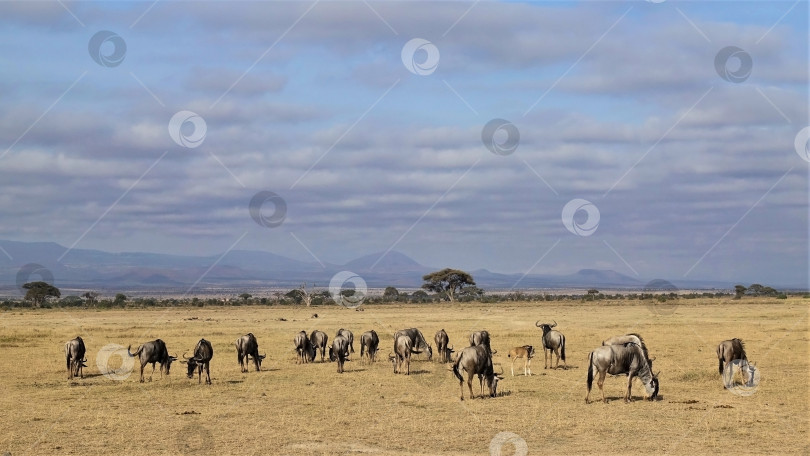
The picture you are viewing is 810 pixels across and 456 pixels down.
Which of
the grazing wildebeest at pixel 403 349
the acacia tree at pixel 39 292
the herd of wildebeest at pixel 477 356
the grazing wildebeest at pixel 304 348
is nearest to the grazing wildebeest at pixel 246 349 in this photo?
the herd of wildebeest at pixel 477 356

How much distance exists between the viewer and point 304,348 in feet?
120

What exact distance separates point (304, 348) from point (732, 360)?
17.4 metres

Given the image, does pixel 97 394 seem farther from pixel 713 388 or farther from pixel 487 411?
pixel 713 388

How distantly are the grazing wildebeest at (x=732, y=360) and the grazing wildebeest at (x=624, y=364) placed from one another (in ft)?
13.1

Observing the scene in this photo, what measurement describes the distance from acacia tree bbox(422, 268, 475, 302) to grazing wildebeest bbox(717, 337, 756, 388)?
340ft

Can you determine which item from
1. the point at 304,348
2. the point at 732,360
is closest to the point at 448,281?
the point at 304,348

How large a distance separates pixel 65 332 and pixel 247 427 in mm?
40530

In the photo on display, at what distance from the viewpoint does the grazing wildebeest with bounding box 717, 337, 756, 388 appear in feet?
87.9

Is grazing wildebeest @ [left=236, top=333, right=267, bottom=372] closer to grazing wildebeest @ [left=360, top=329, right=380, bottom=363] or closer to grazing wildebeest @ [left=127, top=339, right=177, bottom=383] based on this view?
grazing wildebeest @ [left=127, top=339, right=177, bottom=383]

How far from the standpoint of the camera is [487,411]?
22.5 m

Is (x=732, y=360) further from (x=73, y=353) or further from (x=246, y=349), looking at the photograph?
(x=73, y=353)

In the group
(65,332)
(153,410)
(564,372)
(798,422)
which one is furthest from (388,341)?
(798,422)

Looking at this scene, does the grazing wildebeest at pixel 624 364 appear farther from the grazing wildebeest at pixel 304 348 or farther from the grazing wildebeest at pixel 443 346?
the grazing wildebeest at pixel 304 348

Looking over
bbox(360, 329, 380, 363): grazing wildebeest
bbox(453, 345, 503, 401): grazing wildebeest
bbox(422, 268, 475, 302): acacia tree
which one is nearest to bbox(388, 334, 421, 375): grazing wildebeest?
bbox(360, 329, 380, 363): grazing wildebeest
